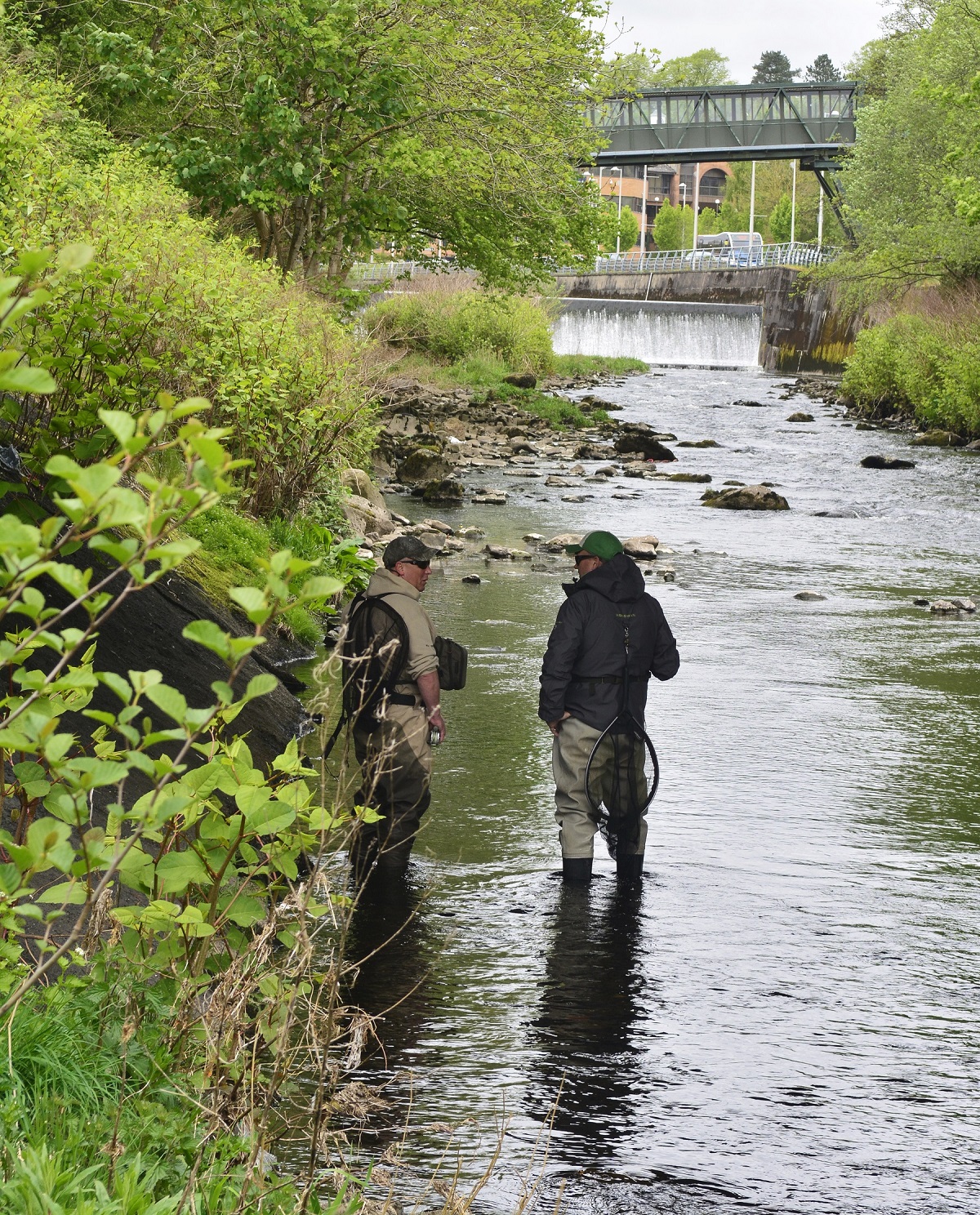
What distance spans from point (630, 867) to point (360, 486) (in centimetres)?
1263

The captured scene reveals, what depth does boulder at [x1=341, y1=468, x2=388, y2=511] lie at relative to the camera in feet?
65.9

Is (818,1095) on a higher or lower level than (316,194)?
lower

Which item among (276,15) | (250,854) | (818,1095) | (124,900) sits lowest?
(818,1095)

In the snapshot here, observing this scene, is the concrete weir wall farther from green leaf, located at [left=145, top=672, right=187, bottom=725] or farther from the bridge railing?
green leaf, located at [left=145, top=672, right=187, bottom=725]

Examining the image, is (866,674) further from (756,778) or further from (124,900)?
(124,900)

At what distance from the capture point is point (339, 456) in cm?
1811

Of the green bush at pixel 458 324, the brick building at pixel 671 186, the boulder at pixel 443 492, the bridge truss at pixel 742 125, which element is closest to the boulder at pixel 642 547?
the boulder at pixel 443 492

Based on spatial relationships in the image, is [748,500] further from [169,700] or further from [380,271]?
[380,271]

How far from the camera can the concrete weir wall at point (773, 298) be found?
6581cm

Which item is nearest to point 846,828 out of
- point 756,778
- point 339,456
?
point 756,778

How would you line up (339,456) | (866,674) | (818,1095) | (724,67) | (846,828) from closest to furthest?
1. (818,1095)
2. (846,828)
3. (866,674)
4. (339,456)
5. (724,67)

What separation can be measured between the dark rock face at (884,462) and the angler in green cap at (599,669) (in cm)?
2588

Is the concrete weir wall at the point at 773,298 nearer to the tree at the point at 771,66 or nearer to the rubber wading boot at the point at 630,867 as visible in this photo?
the rubber wading boot at the point at 630,867

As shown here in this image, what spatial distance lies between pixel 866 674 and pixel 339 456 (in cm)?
706
